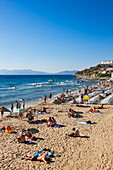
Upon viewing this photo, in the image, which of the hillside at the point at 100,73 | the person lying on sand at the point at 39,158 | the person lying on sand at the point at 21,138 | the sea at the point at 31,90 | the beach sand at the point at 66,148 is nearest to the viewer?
the beach sand at the point at 66,148

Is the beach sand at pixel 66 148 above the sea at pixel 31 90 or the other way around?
the other way around

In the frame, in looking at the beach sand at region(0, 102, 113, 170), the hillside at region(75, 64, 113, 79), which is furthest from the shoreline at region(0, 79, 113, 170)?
the hillside at region(75, 64, 113, 79)

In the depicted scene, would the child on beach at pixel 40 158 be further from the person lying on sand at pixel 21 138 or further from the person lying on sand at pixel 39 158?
the person lying on sand at pixel 21 138

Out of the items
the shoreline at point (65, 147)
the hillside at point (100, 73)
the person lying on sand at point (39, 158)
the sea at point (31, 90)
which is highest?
the hillside at point (100, 73)

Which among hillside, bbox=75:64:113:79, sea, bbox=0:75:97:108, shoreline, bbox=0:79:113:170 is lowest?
shoreline, bbox=0:79:113:170

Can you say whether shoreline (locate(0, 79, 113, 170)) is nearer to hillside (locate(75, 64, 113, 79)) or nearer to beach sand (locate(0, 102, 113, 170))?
beach sand (locate(0, 102, 113, 170))

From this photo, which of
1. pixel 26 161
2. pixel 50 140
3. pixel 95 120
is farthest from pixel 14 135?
pixel 95 120

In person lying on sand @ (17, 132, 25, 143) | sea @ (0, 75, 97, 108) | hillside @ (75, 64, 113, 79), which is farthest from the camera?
hillside @ (75, 64, 113, 79)

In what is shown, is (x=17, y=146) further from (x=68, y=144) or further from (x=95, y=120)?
(x=95, y=120)

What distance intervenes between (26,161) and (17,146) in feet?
5.25

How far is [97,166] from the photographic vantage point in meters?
5.67

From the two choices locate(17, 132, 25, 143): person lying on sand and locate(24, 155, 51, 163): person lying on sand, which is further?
locate(17, 132, 25, 143): person lying on sand

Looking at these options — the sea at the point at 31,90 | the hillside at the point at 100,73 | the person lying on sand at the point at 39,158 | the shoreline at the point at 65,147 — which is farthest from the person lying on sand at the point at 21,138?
the hillside at the point at 100,73

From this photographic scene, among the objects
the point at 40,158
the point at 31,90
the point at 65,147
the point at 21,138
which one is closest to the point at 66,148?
the point at 65,147
